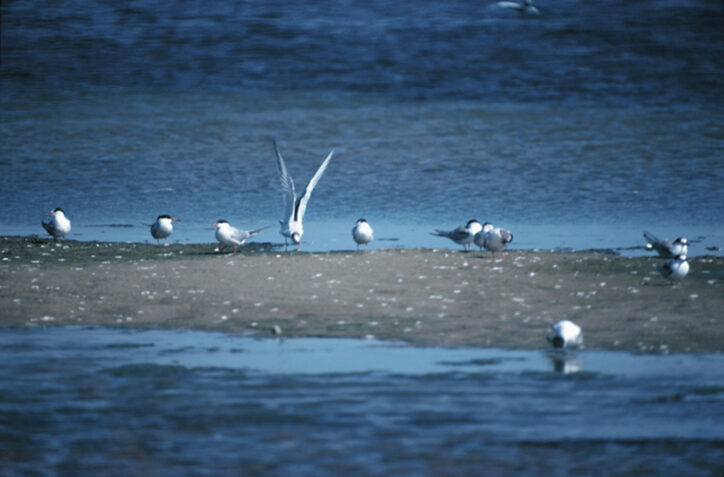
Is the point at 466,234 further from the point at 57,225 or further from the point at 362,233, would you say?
the point at 57,225

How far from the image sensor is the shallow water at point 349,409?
7.30 meters

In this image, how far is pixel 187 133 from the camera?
2886 centimetres

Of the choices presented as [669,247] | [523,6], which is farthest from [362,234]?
[523,6]

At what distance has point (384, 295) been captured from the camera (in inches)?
511

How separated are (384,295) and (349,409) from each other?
4692 millimetres

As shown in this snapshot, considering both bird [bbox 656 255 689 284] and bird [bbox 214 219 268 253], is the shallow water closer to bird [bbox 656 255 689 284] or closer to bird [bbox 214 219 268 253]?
bird [bbox 656 255 689 284]

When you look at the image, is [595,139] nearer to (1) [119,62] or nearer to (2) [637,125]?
(2) [637,125]

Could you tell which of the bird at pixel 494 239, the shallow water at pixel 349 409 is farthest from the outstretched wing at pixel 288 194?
the shallow water at pixel 349 409

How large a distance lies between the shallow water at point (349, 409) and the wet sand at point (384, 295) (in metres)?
0.76

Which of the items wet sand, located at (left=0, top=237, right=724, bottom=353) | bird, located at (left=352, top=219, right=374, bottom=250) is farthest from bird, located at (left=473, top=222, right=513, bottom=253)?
bird, located at (left=352, top=219, right=374, bottom=250)

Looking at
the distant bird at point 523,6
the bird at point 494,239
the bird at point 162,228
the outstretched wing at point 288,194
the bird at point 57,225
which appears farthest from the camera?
the distant bird at point 523,6

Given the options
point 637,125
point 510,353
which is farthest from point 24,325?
point 637,125

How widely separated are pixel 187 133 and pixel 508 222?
1221 centimetres

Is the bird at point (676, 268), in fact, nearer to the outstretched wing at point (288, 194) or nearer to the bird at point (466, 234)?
the bird at point (466, 234)
